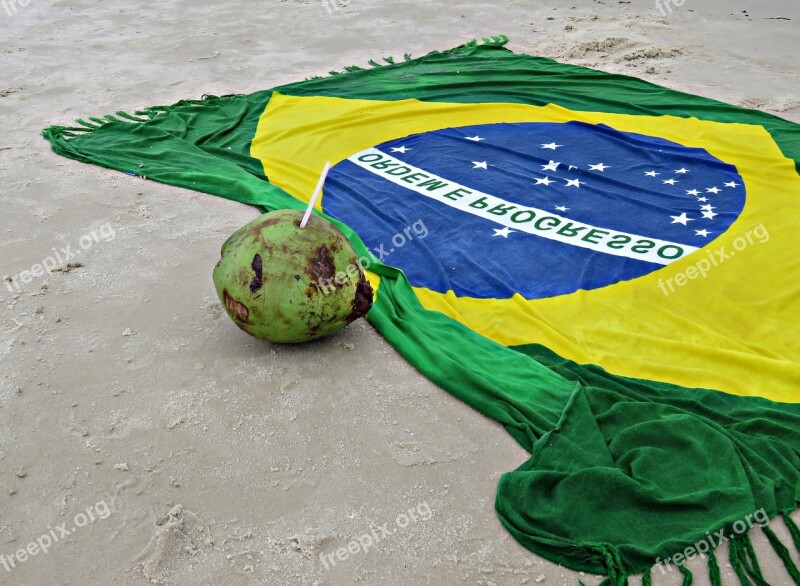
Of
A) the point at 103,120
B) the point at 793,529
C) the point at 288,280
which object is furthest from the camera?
the point at 103,120

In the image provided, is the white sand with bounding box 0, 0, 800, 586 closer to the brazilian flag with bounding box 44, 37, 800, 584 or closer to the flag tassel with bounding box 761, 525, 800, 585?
the flag tassel with bounding box 761, 525, 800, 585

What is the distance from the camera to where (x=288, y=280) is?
2.92m

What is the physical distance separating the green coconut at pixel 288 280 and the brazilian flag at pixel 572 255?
33cm

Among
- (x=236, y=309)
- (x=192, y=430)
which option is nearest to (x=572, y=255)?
(x=236, y=309)

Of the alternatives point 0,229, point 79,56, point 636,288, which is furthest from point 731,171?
point 79,56

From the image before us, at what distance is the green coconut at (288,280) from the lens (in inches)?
115

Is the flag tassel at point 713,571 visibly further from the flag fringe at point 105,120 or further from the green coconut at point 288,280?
the flag fringe at point 105,120

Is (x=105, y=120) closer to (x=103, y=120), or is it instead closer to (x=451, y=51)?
(x=103, y=120)

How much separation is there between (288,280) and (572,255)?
1.60m

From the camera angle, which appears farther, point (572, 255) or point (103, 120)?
point (103, 120)

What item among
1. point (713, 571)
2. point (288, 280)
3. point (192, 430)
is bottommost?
point (192, 430)

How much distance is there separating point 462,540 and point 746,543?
81 cm

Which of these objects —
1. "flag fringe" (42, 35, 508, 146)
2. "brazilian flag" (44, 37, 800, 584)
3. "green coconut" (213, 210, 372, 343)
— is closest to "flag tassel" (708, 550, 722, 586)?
→ "brazilian flag" (44, 37, 800, 584)

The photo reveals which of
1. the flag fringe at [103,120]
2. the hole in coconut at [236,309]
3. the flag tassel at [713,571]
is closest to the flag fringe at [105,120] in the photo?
the flag fringe at [103,120]
